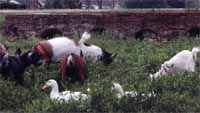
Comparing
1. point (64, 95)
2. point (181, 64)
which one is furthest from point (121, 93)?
point (181, 64)

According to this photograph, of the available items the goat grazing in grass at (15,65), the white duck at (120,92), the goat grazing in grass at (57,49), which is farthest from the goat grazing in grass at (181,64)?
the goat grazing in grass at (15,65)

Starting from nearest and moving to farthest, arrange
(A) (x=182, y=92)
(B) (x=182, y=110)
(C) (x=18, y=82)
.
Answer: (B) (x=182, y=110) → (A) (x=182, y=92) → (C) (x=18, y=82)

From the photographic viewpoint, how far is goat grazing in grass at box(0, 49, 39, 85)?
11.7m

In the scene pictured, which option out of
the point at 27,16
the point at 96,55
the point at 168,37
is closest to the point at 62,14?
the point at 27,16

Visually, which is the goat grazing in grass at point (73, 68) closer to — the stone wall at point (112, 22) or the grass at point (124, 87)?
the grass at point (124, 87)

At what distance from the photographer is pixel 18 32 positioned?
61.0 ft

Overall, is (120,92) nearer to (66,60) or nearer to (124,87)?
(124,87)

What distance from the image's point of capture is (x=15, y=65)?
1194 cm

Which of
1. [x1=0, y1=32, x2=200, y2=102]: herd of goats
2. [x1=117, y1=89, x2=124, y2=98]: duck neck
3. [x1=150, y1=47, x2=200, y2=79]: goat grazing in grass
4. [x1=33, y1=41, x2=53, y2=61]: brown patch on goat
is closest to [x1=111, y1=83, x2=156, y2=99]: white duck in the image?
[x1=117, y1=89, x2=124, y2=98]: duck neck

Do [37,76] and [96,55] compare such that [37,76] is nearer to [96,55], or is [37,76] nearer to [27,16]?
[96,55]

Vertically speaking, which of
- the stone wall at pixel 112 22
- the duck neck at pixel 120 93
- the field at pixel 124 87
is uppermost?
the duck neck at pixel 120 93

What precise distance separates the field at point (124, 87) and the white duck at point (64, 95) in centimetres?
11

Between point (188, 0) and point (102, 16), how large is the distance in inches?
127

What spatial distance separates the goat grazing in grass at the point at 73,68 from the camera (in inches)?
464
